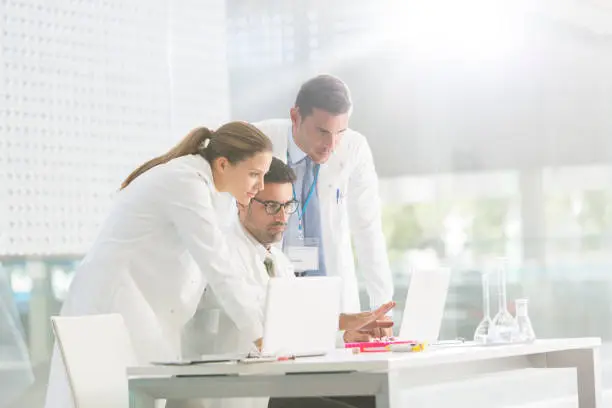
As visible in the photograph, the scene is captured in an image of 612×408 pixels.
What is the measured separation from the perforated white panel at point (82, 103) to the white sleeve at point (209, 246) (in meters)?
2.16

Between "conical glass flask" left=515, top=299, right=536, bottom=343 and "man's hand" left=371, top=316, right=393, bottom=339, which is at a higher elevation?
"conical glass flask" left=515, top=299, right=536, bottom=343

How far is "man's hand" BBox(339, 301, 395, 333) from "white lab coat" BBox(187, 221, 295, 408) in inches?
10.7

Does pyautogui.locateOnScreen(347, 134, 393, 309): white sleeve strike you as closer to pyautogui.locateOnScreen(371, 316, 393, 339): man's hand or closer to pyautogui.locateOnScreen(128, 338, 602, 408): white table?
pyautogui.locateOnScreen(371, 316, 393, 339): man's hand

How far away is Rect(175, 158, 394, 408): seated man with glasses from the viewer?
351cm

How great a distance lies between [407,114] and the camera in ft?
21.6

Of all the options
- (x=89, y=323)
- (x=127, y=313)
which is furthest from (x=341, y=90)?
(x=89, y=323)

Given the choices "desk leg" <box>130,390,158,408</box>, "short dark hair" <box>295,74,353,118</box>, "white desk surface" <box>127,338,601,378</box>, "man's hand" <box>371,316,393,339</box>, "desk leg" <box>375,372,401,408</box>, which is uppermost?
"short dark hair" <box>295,74,353,118</box>

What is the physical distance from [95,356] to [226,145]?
0.79 metres

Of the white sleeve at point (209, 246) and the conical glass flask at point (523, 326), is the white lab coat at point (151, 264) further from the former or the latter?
the conical glass flask at point (523, 326)

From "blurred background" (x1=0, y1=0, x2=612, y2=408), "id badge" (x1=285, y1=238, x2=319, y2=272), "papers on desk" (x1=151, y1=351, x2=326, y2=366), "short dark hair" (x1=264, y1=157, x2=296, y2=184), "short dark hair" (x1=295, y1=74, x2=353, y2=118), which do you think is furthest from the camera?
"blurred background" (x1=0, y1=0, x2=612, y2=408)

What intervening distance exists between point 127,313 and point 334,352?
71 centimetres

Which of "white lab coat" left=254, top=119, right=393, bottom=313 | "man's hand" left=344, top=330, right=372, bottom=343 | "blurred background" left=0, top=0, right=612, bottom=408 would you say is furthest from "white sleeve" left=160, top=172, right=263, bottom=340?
"blurred background" left=0, top=0, right=612, bottom=408

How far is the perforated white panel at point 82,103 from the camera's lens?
534 centimetres

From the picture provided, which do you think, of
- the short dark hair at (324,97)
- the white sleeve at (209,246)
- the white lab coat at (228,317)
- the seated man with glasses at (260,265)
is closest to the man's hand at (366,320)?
the seated man with glasses at (260,265)
